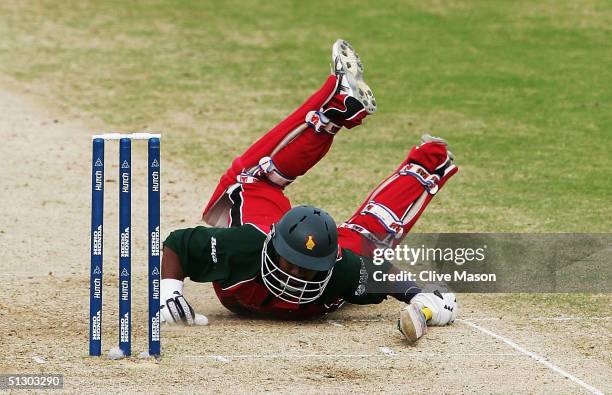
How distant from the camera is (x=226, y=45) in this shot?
18.1 metres

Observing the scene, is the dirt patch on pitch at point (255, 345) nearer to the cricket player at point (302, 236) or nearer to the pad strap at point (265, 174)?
the cricket player at point (302, 236)

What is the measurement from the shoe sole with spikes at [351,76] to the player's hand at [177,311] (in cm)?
199

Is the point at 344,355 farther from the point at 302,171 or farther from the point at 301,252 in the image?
the point at 302,171

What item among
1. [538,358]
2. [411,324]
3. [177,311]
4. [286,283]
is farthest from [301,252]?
[538,358]

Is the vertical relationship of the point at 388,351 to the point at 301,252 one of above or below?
below

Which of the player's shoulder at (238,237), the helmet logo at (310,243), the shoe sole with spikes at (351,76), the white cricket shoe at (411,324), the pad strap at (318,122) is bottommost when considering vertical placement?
the white cricket shoe at (411,324)

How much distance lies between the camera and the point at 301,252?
24.3 ft

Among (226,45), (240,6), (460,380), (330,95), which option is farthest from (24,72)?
(460,380)

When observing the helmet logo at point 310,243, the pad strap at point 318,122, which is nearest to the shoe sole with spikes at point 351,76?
the pad strap at point 318,122

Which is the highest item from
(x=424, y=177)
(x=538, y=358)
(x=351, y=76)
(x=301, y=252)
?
(x=351, y=76)

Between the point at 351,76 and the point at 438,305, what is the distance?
1.91 meters

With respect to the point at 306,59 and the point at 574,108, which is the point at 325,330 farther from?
the point at 306,59

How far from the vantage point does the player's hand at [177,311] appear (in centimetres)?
775

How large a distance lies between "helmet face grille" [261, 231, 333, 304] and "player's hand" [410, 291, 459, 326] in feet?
2.06
